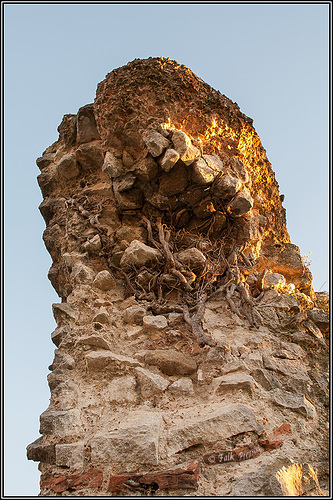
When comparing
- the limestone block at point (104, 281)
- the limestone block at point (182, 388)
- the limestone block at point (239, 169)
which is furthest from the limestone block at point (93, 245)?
the limestone block at point (182, 388)

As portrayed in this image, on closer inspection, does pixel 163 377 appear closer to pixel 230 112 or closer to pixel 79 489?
pixel 79 489

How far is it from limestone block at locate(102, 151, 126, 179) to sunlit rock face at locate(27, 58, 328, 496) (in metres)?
0.03

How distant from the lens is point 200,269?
5.16 metres

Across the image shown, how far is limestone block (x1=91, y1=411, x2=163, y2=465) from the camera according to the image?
3010 mm

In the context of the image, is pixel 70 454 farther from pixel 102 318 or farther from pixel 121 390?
pixel 102 318

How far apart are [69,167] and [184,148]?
205 cm

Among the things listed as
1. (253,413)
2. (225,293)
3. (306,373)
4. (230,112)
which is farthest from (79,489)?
(230,112)

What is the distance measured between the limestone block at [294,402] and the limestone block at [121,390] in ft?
4.07

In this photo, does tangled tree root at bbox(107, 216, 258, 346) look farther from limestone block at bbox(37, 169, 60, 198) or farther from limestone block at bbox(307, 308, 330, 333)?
limestone block at bbox(37, 169, 60, 198)

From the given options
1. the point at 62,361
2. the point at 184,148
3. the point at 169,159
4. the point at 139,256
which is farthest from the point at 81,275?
the point at 184,148

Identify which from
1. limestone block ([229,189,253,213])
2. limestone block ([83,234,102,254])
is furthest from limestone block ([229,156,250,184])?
limestone block ([83,234,102,254])

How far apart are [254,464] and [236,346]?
127 centimetres

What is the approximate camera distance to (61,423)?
10.9 feet

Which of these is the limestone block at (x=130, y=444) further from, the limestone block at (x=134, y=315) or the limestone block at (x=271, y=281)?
the limestone block at (x=271, y=281)
